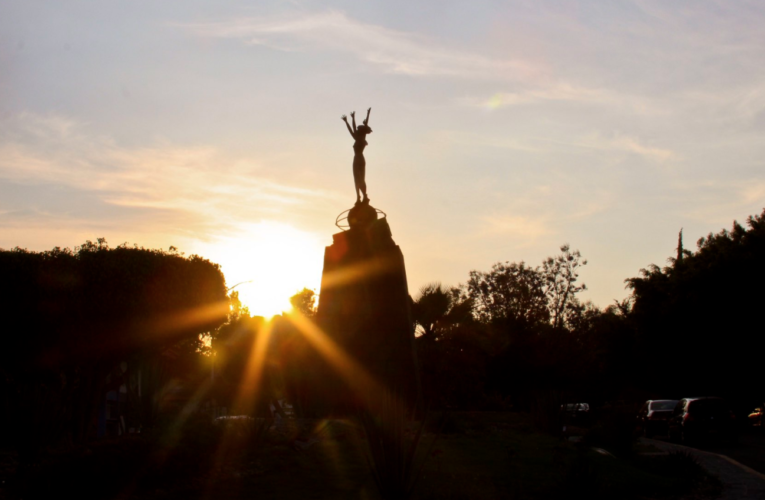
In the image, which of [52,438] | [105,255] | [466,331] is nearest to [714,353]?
[466,331]

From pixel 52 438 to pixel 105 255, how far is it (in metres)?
6.14

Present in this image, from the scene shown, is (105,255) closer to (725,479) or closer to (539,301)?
(725,479)

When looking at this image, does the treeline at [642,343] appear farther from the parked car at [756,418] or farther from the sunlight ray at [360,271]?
the sunlight ray at [360,271]

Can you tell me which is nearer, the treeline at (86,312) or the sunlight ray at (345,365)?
the sunlight ray at (345,365)

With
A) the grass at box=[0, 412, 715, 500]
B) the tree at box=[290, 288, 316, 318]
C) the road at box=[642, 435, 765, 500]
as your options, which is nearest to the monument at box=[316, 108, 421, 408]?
the grass at box=[0, 412, 715, 500]

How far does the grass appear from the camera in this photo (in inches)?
353

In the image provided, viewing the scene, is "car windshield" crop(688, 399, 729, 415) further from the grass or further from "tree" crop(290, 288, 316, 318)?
"tree" crop(290, 288, 316, 318)

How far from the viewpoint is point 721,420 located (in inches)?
1008

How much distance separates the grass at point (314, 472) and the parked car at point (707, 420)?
38.6 ft

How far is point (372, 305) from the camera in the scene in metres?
16.8

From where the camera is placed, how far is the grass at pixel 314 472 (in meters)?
8.97

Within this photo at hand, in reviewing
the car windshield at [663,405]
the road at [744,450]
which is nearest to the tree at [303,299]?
the car windshield at [663,405]

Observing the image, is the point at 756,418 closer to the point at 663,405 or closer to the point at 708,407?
the point at 663,405

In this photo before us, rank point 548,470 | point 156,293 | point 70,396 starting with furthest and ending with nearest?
point 156,293 < point 70,396 < point 548,470
